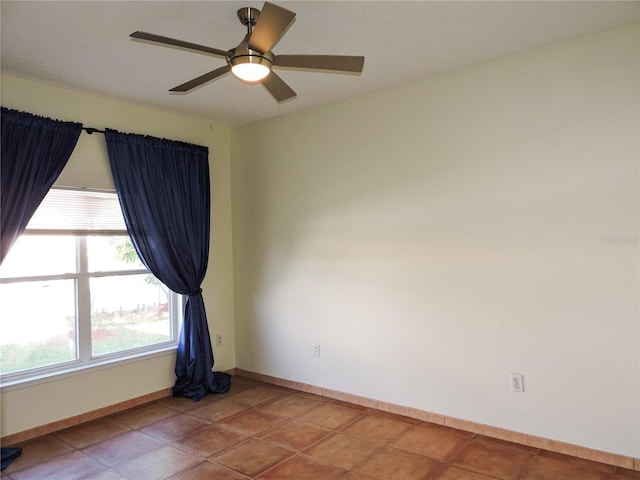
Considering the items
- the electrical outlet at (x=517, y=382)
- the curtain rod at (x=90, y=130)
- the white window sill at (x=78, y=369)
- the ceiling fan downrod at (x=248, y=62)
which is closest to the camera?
the ceiling fan downrod at (x=248, y=62)

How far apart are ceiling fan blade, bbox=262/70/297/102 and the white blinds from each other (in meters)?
2.01

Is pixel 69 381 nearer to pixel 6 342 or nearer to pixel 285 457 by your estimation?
pixel 6 342

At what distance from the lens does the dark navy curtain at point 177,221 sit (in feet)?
12.4

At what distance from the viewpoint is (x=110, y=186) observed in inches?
147

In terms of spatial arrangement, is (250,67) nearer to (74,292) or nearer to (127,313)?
(74,292)

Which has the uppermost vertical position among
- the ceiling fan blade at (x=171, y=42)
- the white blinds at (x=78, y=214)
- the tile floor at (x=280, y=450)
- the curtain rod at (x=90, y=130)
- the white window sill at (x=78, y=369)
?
the curtain rod at (x=90, y=130)

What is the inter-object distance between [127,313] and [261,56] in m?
2.83

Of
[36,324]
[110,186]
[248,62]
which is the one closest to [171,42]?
[248,62]

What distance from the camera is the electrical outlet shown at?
299cm

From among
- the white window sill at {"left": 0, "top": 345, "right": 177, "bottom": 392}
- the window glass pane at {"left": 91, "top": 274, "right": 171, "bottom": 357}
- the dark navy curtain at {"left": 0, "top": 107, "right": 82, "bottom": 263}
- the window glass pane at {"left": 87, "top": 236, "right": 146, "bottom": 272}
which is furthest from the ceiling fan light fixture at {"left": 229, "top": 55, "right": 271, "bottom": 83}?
the white window sill at {"left": 0, "top": 345, "right": 177, "bottom": 392}

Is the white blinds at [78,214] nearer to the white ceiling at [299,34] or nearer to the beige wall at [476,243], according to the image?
the white ceiling at [299,34]

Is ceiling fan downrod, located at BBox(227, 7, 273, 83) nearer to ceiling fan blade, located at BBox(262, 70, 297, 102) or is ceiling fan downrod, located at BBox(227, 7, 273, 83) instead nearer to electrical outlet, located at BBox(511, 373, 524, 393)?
ceiling fan blade, located at BBox(262, 70, 297, 102)

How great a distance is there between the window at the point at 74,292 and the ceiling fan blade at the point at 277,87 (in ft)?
6.59

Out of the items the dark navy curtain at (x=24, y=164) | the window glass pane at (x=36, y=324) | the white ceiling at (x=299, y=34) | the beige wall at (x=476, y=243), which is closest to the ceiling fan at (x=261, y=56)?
the white ceiling at (x=299, y=34)
